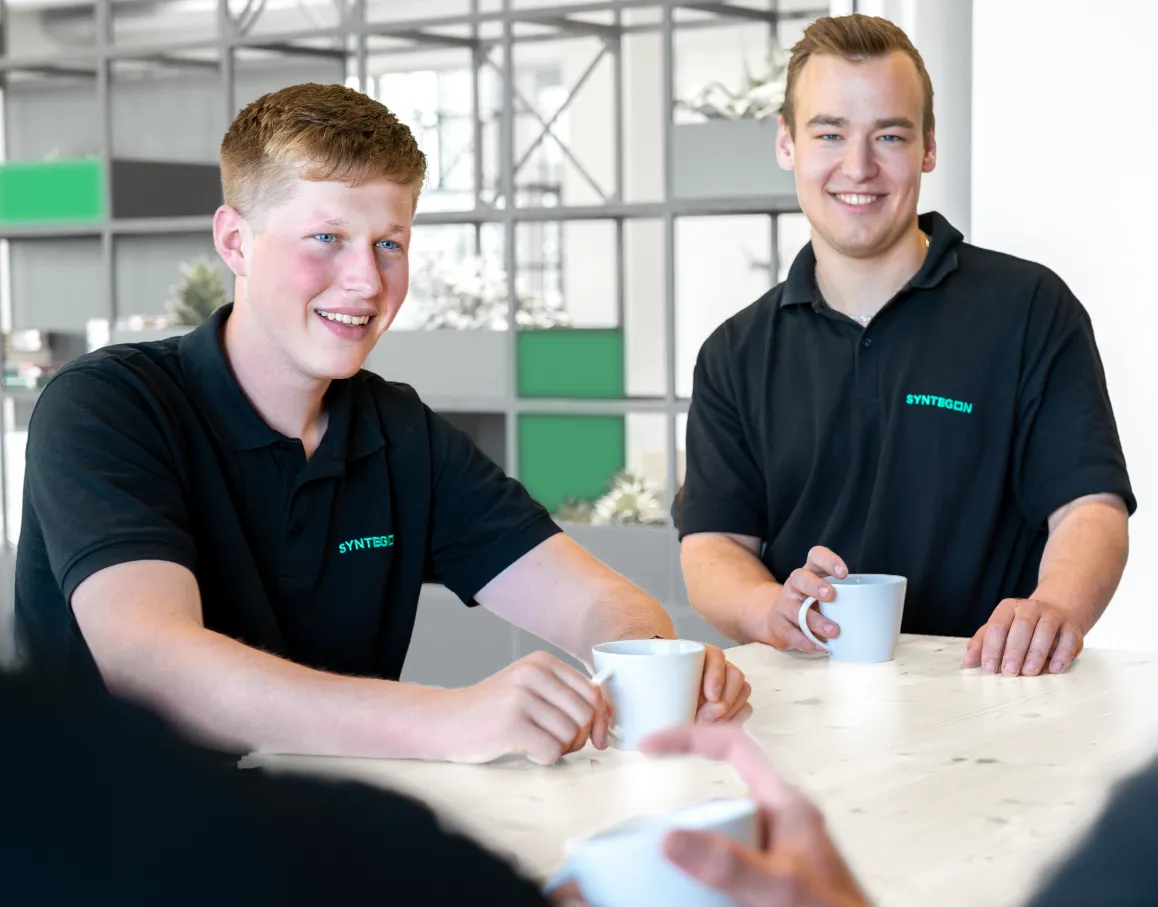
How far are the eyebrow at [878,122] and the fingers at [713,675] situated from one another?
101 centimetres

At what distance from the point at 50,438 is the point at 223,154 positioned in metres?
0.38

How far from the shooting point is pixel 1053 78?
10.1 feet

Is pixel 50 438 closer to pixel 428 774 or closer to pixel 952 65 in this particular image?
pixel 428 774

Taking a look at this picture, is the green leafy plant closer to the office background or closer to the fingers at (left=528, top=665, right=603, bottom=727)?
the office background

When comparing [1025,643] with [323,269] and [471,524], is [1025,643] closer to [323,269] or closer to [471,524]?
[471,524]

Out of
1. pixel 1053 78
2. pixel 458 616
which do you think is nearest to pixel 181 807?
pixel 1053 78

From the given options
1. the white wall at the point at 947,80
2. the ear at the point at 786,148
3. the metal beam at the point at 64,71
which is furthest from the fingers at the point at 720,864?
the metal beam at the point at 64,71

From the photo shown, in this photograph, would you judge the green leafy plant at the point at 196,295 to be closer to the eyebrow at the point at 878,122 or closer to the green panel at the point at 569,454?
the green panel at the point at 569,454

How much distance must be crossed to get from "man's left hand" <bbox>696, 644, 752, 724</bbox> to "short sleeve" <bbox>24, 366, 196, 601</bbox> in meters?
0.48

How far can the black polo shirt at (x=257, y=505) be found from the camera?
1417 mm

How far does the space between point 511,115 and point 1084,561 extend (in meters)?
2.84

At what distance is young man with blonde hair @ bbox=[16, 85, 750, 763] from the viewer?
122 centimetres

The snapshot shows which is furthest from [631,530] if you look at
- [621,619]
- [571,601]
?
[621,619]

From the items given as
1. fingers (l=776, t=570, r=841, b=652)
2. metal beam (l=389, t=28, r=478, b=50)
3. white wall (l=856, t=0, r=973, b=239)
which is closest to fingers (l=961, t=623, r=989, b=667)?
fingers (l=776, t=570, r=841, b=652)
